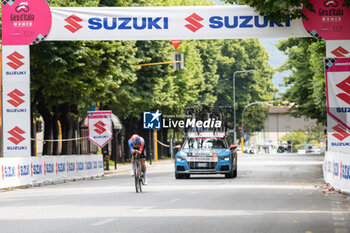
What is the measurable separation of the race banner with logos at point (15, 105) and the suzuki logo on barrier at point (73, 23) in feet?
7.99

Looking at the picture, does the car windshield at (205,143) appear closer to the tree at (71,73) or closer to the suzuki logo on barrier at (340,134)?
the tree at (71,73)

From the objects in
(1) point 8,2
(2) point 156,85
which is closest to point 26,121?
(1) point 8,2

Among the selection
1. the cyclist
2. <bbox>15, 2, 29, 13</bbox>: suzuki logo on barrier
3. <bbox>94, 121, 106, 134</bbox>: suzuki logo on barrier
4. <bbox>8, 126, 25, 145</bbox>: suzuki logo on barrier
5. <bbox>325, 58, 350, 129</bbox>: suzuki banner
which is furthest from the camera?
<bbox>94, 121, 106, 134</bbox>: suzuki logo on barrier

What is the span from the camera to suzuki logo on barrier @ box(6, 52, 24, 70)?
2556 cm

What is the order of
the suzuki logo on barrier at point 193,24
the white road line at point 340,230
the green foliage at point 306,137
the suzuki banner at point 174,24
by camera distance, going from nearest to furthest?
the white road line at point 340,230
the suzuki banner at point 174,24
the suzuki logo on barrier at point 193,24
the green foliage at point 306,137

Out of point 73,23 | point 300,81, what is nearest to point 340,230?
point 73,23

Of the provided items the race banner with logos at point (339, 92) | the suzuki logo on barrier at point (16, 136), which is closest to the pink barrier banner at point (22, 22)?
the suzuki logo on barrier at point (16, 136)

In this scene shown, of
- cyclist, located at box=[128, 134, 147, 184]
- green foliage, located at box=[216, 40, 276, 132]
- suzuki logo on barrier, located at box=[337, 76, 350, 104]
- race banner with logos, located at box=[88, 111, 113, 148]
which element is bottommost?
cyclist, located at box=[128, 134, 147, 184]

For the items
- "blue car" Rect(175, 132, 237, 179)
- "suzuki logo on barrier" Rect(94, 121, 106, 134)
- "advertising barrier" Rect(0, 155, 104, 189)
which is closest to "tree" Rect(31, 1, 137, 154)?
"suzuki logo on barrier" Rect(94, 121, 106, 134)

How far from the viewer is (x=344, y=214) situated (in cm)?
1536

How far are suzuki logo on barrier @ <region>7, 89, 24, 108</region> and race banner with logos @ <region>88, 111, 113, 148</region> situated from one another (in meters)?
14.3

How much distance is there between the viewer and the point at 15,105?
26.0 m

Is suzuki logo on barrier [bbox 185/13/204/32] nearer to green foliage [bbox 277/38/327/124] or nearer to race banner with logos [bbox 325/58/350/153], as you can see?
race banner with logos [bbox 325/58/350/153]

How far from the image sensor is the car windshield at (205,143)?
31.2m
